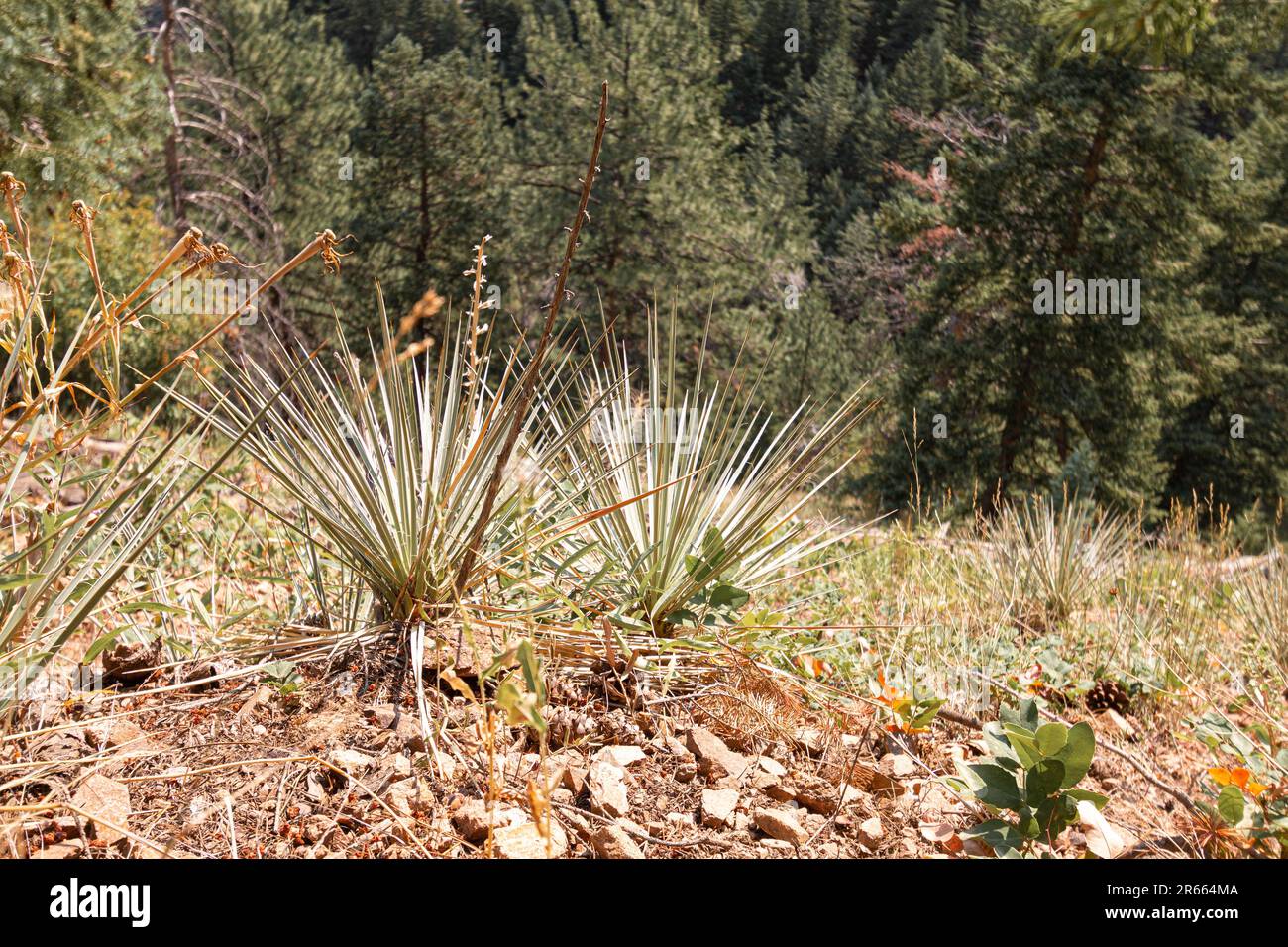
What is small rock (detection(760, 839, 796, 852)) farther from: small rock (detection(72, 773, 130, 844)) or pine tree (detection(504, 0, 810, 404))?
pine tree (detection(504, 0, 810, 404))

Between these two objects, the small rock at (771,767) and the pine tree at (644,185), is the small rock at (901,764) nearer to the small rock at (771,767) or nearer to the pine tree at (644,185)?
the small rock at (771,767)

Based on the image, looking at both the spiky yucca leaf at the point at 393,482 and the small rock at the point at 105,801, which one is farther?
the spiky yucca leaf at the point at 393,482

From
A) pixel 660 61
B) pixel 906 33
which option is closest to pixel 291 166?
pixel 660 61

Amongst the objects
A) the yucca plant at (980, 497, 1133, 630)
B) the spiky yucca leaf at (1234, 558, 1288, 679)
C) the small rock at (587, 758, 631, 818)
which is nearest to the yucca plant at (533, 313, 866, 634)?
the small rock at (587, 758, 631, 818)

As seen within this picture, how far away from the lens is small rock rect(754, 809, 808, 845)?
58.2 inches

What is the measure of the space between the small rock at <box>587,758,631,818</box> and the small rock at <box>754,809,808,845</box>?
213mm

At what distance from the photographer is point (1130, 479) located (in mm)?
12336

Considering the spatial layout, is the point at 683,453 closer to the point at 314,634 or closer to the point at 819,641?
the point at 819,641

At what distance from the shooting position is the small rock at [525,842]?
130cm

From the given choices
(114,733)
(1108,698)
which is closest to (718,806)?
(114,733)

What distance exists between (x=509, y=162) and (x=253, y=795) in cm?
1598

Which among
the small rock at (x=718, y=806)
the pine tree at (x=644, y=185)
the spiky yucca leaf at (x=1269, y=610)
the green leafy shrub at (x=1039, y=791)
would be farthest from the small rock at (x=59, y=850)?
the pine tree at (x=644, y=185)

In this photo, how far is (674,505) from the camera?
2.22m

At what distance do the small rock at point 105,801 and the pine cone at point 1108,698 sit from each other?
8.00 ft
